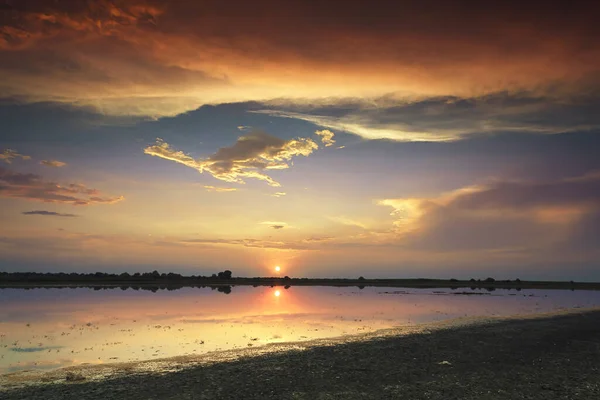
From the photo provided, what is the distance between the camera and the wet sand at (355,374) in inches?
758

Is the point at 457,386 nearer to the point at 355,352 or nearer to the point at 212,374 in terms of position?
the point at 355,352

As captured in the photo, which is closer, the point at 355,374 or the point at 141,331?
the point at 355,374

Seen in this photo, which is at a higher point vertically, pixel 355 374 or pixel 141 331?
pixel 355 374

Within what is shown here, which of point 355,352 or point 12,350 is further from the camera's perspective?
point 12,350

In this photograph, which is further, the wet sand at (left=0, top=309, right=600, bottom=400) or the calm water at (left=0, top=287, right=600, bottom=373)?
the calm water at (left=0, top=287, right=600, bottom=373)

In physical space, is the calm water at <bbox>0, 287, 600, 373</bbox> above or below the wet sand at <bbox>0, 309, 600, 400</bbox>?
below

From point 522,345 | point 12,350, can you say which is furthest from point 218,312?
point 522,345

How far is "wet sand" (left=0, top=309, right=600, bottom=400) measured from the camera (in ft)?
63.2

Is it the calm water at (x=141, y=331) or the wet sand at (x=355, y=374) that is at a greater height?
the wet sand at (x=355, y=374)

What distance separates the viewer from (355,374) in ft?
74.3

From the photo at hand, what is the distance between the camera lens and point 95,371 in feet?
78.6

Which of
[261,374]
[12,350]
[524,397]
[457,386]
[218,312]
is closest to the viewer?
[524,397]

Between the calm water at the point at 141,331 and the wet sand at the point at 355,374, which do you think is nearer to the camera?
the wet sand at the point at 355,374

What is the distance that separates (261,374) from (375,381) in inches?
241
